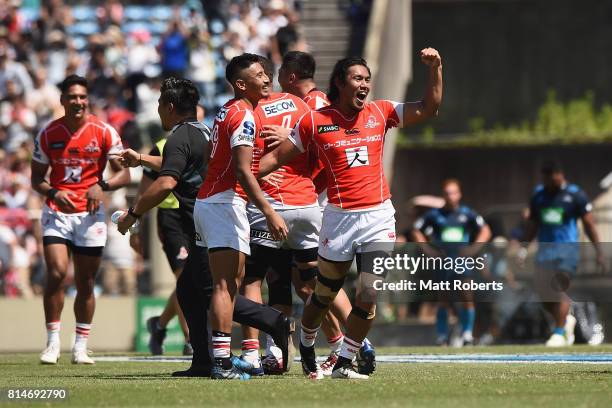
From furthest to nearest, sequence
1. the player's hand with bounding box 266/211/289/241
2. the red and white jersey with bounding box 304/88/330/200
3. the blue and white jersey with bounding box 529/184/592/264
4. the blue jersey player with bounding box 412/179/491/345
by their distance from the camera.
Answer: the blue jersey player with bounding box 412/179/491/345 → the blue and white jersey with bounding box 529/184/592/264 → the red and white jersey with bounding box 304/88/330/200 → the player's hand with bounding box 266/211/289/241

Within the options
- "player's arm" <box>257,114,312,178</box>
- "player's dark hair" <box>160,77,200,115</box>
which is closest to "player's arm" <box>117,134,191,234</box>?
"player's dark hair" <box>160,77,200,115</box>

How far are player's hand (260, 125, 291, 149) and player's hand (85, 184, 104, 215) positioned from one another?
123 inches

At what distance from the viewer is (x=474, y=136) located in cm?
2950

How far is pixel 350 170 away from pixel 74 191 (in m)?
4.09

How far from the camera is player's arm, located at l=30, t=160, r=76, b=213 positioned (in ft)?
45.3

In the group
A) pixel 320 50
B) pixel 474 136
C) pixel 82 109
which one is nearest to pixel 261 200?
pixel 82 109

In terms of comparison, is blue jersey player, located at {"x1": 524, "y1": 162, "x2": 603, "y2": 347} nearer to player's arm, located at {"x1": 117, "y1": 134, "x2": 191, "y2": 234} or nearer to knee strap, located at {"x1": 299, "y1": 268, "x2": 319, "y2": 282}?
knee strap, located at {"x1": 299, "y1": 268, "x2": 319, "y2": 282}

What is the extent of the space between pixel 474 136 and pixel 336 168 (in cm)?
1902

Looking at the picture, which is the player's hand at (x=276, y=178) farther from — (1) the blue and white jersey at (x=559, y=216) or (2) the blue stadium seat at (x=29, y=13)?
(2) the blue stadium seat at (x=29, y=13)

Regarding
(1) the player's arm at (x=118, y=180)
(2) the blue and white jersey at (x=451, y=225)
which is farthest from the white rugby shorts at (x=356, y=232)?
(2) the blue and white jersey at (x=451, y=225)

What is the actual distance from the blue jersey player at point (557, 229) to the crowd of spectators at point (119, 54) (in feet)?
23.6

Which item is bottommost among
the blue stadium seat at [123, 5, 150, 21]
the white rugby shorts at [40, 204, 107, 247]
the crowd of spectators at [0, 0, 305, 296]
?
the white rugby shorts at [40, 204, 107, 247]

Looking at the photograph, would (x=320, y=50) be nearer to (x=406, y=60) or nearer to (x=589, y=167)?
(x=406, y=60)

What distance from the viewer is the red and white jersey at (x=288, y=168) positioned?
11.6 m
